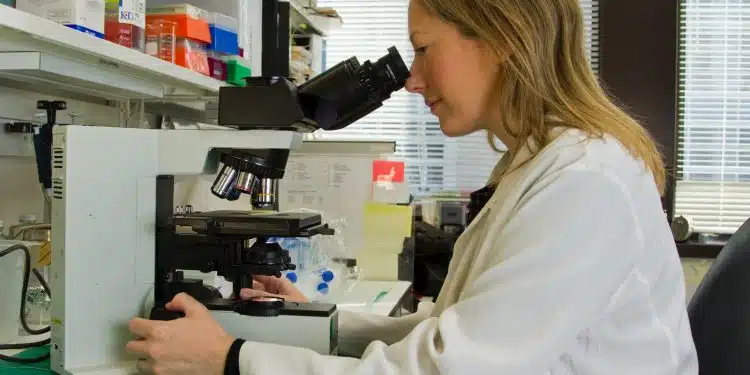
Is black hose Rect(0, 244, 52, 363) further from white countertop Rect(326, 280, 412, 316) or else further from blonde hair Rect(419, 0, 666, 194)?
blonde hair Rect(419, 0, 666, 194)

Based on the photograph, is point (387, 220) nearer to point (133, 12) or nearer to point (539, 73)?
point (133, 12)

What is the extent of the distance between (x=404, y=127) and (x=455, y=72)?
81.5 inches

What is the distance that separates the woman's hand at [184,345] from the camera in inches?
39.0

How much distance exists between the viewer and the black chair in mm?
1202

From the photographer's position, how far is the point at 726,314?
124 cm

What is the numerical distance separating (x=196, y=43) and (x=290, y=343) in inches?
32.8

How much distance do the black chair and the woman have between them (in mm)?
170

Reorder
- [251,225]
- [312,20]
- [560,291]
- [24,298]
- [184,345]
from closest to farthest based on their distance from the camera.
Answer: [560,291] < [184,345] < [251,225] < [24,298] < [312,20]

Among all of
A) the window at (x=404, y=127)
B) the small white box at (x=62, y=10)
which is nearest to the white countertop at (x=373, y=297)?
the small white box at (x=62, y=10)

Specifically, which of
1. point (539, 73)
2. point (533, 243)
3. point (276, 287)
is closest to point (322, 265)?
point (276, 287)

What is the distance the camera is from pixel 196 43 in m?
1.62

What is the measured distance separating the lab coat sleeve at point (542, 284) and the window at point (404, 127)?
2.20 m

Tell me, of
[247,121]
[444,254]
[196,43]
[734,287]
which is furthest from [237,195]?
[444,254]

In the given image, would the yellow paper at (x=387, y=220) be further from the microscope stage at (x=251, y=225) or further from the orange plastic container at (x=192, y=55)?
the microscope stage at (x=251, y=225)
